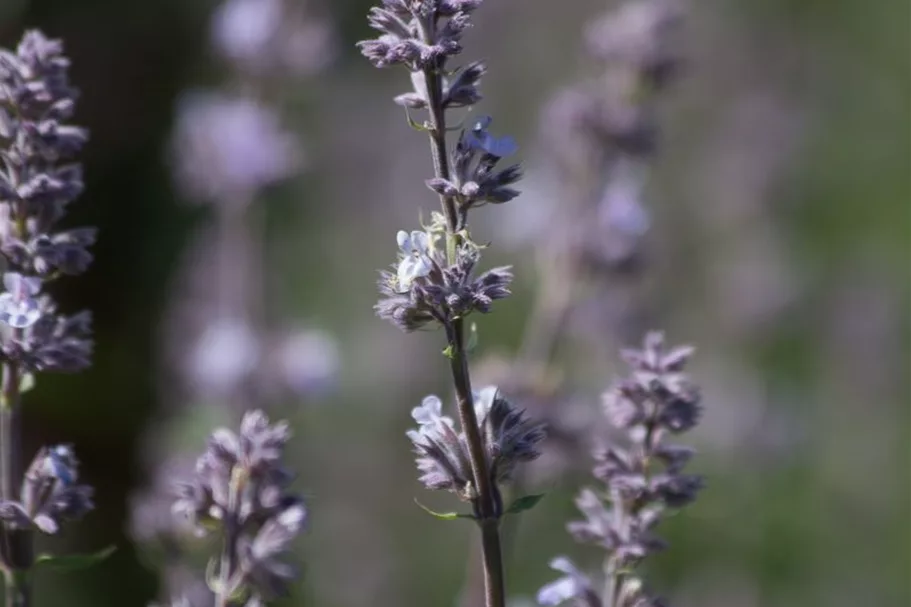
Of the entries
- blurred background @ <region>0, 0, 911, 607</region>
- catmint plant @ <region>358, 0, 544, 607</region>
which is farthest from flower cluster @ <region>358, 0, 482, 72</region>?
blurred background @ <region>0, 0, 911, 607</region>

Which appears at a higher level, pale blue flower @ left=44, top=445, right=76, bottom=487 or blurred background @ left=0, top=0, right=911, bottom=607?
blurred background @ left=0, top=0, right=911, bottom=607

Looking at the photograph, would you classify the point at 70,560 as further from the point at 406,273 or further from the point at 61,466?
the point at 406,273

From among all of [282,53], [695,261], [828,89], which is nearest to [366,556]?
[695,261]

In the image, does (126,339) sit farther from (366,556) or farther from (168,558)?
(168,558)

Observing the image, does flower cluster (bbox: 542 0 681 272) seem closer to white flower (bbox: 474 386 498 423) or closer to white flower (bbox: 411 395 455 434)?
white flower (bbox: 474 386 498 423)

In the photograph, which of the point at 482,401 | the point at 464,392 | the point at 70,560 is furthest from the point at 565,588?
the point at 70,560
